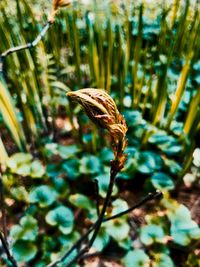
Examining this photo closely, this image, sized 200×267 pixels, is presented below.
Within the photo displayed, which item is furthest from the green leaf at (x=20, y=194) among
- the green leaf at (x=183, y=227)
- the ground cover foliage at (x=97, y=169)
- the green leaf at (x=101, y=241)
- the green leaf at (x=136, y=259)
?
the green leaf at (x=183, y=227)

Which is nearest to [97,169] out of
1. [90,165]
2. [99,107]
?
[90,165]

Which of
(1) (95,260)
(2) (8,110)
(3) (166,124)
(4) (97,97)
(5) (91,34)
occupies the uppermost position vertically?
(4) (97,97)

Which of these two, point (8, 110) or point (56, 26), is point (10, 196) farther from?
point (56, 26)

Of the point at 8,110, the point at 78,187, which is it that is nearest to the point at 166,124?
the point at 78,187

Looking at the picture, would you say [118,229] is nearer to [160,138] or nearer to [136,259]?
[136,259]

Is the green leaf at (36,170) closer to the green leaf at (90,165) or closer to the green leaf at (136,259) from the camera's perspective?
the green leaf at (90,165)
